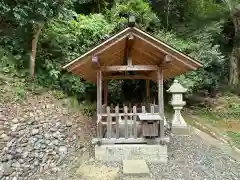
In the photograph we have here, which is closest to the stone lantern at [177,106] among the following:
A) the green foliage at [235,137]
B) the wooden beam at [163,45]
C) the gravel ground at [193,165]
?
the gravel ground at [193,165]

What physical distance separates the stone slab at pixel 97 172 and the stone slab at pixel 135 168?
0.77ft

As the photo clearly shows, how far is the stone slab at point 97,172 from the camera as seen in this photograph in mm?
6062

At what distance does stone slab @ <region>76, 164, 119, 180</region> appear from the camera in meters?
6.06

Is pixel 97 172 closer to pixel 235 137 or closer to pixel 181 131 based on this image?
pixel 181 131

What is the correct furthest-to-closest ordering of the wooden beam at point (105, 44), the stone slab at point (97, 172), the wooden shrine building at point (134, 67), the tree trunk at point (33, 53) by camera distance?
the tree trunk at point (33, 53)
the wooden shrine building at point (134, 67)
the wooden beam at point (105, 44)
the stone slab at point (97, 172)

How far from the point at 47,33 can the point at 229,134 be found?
818 centimetres

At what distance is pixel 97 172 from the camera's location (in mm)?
6363

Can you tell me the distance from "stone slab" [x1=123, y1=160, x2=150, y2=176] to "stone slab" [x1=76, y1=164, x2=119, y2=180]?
23 cm

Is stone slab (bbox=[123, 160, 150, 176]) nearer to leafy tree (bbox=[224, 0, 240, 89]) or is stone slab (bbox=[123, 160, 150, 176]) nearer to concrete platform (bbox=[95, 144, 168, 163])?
concrete platform (bbox=[95, 144, 168, 163])

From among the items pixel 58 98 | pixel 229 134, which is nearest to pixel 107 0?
pixel 58 98

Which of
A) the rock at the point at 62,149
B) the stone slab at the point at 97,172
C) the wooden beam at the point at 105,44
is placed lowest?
the stone slab at the point at 97,172

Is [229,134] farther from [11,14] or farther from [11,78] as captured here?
[11,14]

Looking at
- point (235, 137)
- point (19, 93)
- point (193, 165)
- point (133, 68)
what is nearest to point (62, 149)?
point (133, 68)

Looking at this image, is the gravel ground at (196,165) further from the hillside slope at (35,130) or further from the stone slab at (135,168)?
the hillside slope at (35,130)
